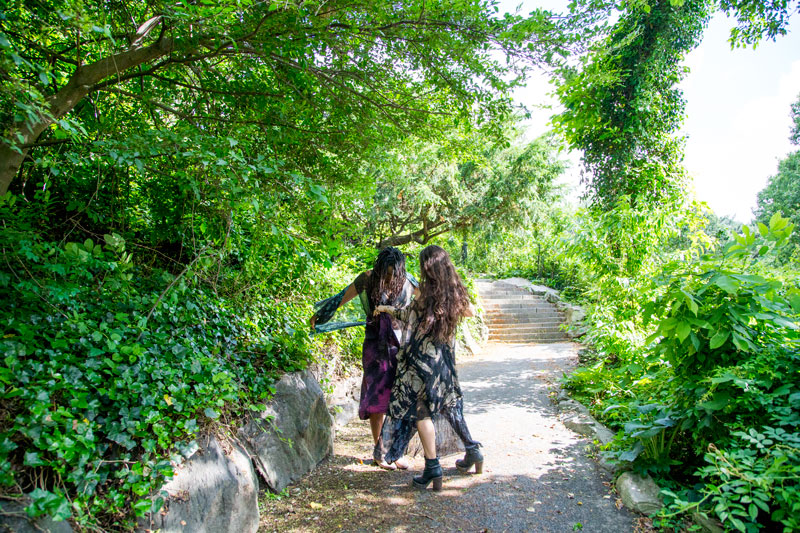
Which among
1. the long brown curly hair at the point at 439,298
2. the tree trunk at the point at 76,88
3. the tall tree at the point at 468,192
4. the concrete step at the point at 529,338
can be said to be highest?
the tall tree at the point at 468,192

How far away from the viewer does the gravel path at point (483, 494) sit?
2.77m

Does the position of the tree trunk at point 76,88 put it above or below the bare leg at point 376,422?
above

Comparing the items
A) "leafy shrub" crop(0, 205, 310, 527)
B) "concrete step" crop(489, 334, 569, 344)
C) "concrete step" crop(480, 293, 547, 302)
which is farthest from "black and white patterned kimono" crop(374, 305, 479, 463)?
"concrete step" crop(480, 293, 547, 302)

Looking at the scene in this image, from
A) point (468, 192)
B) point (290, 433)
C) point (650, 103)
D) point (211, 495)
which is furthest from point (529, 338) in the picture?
point (211, 495)

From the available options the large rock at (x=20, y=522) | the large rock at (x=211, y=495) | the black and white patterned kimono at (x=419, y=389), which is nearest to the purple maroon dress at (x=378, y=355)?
the black and white patterned kimono at (x=419, y=389)

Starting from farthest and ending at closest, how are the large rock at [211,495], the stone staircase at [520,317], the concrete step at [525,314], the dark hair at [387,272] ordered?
the concrete step at [525,314] → the stone staircase at [520,317] → the dark hair at [387,272] → the large rock at [211,495]

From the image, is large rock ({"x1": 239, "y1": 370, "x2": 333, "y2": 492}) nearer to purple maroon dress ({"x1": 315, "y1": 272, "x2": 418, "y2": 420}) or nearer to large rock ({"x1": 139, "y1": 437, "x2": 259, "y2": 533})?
large rock ({"x1": 139, "y1": 437, "x2": 259, "y2": 533})

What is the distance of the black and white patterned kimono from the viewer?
3.29 meters

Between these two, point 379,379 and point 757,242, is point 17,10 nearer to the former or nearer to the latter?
point 379,379

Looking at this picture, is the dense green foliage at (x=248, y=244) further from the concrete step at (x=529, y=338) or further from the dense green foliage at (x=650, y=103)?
the concrete step at (x=529, y=338)

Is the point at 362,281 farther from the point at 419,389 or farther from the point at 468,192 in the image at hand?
the point at 468,192

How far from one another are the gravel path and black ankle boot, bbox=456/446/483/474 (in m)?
0.06

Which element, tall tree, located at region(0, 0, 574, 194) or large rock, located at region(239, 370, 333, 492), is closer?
tall tree, located at region(0, 0, 574, 194)

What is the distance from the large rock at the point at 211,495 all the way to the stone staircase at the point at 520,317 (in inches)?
415
